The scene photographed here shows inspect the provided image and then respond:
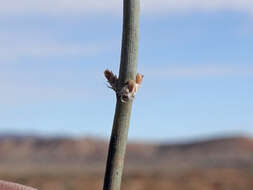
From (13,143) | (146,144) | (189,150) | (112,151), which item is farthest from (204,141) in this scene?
(112,151)

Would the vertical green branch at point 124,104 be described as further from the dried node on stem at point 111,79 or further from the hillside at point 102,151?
the hillside at point 102,151

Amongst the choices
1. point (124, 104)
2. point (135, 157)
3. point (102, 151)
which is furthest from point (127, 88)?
point (102, 151)

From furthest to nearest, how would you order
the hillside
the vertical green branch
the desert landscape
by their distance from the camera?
the hillside, the desert landscape, the vertical green branch

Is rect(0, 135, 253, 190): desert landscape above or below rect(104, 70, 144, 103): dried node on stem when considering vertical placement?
below

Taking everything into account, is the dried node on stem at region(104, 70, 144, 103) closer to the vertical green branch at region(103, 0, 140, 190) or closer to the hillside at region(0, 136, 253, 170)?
the vertical green branch at region(103, 0, 140, 190)

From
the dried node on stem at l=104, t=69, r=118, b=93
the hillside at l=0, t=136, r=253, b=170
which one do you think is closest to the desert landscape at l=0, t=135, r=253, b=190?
the hillside at l=0, t=136, r=253, b=170

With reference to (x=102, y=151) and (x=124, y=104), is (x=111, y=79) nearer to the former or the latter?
(x=124, y=104)

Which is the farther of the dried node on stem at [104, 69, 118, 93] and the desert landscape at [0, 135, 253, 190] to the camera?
the desert landscape at [0, 135, 253, 190]

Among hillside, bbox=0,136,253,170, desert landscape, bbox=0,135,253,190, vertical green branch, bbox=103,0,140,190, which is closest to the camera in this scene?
vertical green branch, bbox=103,0,140,190

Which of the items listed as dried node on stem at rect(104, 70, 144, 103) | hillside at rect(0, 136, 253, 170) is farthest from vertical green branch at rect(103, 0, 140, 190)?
hillside at rect(0, 136, 253, 170)
